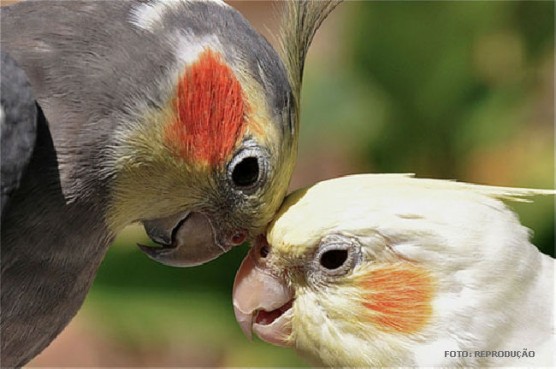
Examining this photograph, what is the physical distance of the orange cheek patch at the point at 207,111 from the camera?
1258mm

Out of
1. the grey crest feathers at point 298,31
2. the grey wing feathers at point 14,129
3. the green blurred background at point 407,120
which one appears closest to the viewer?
the grey wing feathers at point 14,129

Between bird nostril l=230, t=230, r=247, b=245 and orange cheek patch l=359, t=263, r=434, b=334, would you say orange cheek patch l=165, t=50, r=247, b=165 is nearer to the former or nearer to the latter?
bird nostril l=230, t=230, r=247, b=245

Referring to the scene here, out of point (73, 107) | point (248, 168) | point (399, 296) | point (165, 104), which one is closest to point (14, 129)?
point (73, 107)

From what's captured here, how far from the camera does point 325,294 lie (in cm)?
132

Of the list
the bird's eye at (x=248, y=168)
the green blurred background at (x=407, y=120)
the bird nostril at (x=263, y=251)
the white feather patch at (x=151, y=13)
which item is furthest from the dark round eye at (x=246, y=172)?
the green blurred background at (x=407, y=120)

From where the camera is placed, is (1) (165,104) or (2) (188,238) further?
(2) (188,238)

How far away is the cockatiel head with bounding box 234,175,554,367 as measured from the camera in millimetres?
1269

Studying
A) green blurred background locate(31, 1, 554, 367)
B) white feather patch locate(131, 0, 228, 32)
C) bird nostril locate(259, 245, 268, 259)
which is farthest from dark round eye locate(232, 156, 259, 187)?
green blurred background locate(31, 1, 554, 367)

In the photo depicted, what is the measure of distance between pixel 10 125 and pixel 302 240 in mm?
450

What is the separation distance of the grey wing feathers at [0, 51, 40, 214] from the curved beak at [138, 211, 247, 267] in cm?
30

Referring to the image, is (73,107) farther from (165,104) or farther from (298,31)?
(298,31)

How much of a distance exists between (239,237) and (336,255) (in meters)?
0.17

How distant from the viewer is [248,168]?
131 centimetres

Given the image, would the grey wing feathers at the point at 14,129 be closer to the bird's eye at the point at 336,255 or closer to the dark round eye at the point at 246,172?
the dark round eye at the point at 246,172
